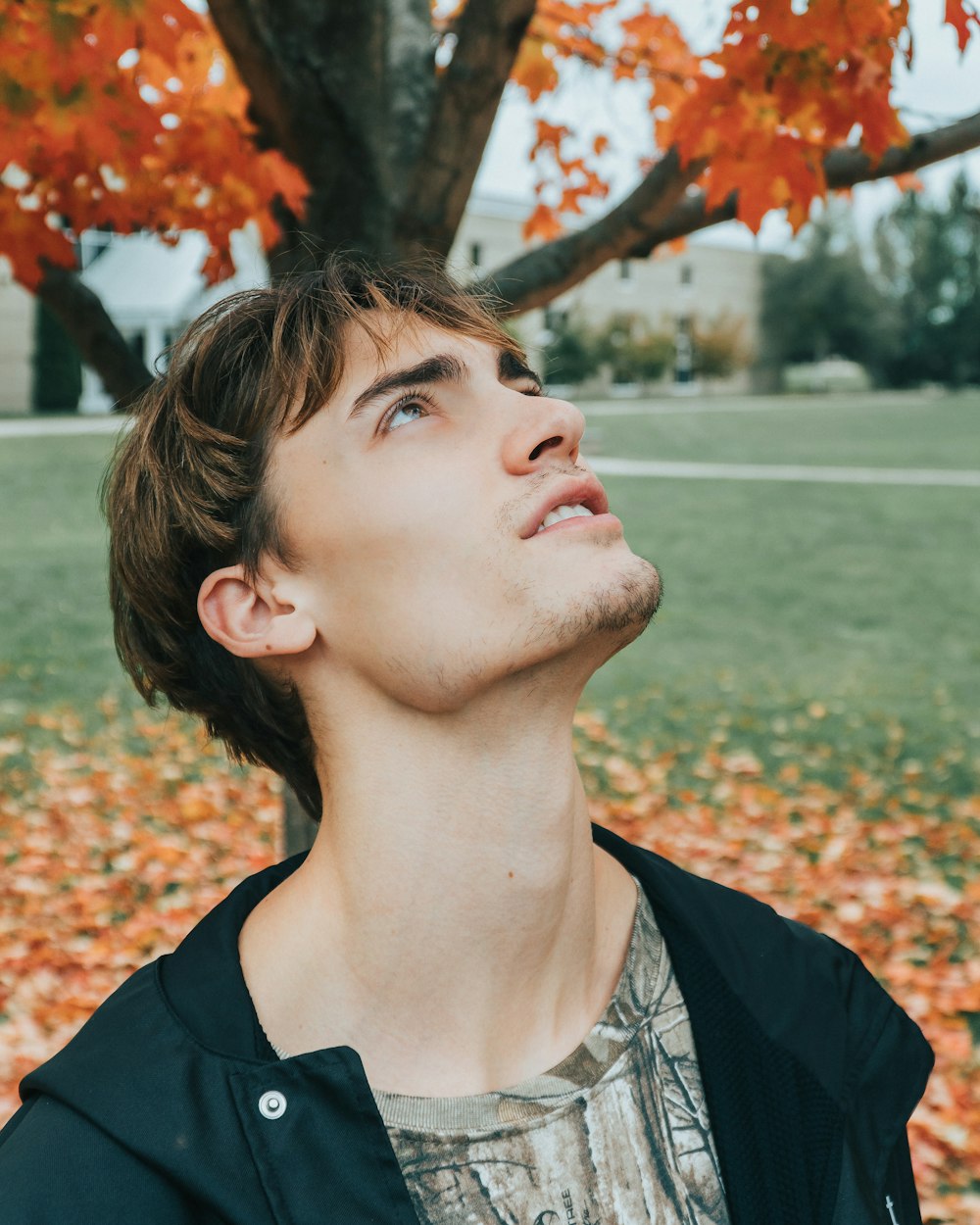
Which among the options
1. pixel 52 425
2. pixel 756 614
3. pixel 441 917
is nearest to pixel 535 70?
pixel 441 917

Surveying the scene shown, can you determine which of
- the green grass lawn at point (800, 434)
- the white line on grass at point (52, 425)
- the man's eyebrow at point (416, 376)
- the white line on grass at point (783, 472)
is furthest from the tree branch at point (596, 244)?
the green grass lawn at point (800, 434)

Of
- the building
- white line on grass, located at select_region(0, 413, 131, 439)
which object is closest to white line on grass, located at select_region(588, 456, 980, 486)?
the building

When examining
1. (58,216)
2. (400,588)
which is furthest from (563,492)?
(58,216)

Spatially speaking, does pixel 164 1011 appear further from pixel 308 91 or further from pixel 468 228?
pixel 468 228

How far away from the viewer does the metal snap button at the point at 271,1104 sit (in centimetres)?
155

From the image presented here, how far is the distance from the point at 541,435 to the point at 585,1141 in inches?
39.7

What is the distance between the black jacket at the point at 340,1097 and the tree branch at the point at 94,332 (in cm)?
200

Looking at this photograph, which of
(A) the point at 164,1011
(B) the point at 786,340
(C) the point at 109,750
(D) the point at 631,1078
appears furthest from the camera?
(B) the point at 786,340

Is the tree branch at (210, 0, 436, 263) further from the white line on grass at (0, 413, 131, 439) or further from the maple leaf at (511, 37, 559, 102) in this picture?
the white line on grass at (0, 413, 131, 439)

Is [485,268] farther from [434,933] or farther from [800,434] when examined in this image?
[434,933]

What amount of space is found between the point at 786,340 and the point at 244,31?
57837mm

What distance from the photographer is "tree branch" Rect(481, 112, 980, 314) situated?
3449mm

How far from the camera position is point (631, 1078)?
1793mm

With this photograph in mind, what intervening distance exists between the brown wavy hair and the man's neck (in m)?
0.33
